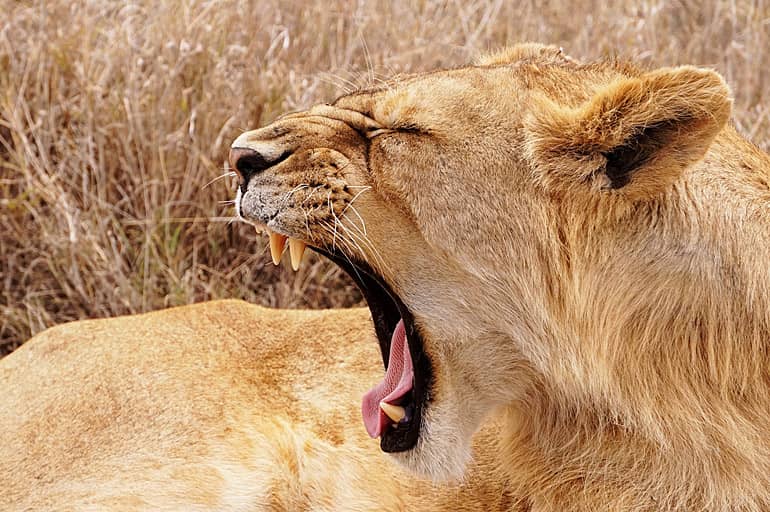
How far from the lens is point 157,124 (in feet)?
13.6

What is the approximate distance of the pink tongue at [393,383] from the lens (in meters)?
2.15

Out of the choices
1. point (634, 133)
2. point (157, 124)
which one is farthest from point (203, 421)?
point (157, 124)

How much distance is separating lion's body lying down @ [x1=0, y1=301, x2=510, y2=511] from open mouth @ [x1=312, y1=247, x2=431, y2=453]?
0.29 metres

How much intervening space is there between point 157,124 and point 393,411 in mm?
2371

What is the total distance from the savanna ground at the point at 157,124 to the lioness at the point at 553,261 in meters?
1.59

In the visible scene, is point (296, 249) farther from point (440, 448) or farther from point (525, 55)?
point (525, 55)

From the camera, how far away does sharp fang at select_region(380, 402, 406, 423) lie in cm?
208

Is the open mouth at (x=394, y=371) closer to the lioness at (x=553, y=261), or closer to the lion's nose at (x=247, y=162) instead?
the lioness at (x=553, y=261)

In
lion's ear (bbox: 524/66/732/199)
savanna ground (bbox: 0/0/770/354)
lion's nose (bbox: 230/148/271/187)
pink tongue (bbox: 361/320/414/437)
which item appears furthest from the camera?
savanna ground (bbox: 0/0/770/354)

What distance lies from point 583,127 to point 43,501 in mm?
1389

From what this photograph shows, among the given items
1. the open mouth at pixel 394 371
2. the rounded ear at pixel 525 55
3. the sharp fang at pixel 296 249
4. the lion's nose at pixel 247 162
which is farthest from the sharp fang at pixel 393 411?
the rounded ear at pixel 525 55

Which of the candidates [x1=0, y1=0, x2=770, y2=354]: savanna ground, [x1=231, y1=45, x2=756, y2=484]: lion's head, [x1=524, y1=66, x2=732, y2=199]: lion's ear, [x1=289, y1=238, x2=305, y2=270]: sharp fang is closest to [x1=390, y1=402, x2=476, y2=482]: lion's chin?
[x1=231, y1=45, x2=756, y2=484]: lion's head

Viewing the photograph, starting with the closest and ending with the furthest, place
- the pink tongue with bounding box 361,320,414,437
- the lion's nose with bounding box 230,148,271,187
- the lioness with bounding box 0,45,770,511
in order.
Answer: the lioness with bounding box 0,45,770,511 → the lion's nose with bounding box 230,148,271,187 → the pink tongue with bounding box 361,320,414,437

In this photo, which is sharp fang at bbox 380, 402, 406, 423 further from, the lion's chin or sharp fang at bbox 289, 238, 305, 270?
sharp fang at bbox 289, 238, 305, 270
